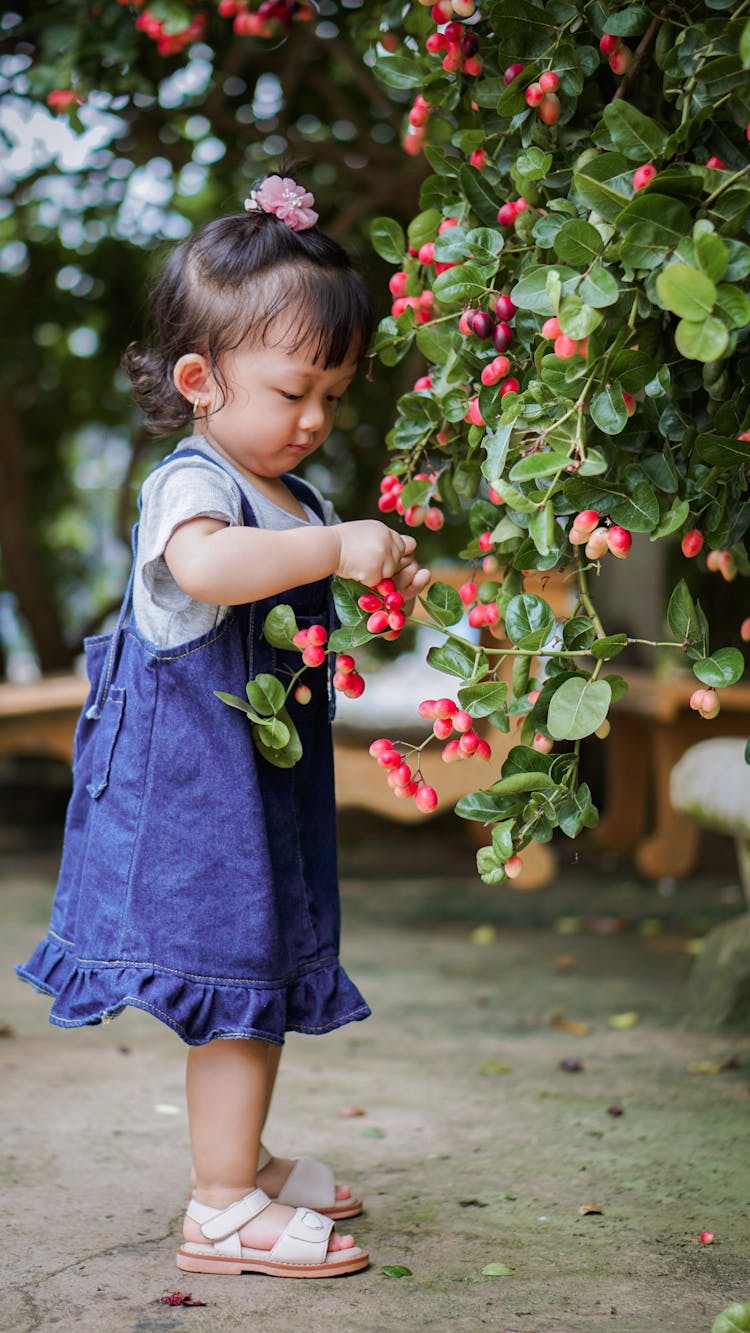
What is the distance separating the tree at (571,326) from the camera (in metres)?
1.32

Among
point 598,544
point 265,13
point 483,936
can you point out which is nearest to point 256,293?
point 598,544

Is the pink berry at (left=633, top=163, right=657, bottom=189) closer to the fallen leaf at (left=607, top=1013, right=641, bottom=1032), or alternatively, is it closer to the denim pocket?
the denim pocket

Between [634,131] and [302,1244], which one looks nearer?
[634,131]

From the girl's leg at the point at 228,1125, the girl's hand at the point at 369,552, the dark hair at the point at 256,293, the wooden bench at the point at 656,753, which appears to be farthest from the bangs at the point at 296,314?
the wooden bench at the point at 656,753

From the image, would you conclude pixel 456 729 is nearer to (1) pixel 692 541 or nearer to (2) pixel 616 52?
(1) pixel 692 541

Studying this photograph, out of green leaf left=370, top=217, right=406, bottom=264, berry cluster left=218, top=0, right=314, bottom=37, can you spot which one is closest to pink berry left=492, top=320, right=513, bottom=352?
green leaf left=370, top=217, right=406, bottom=264

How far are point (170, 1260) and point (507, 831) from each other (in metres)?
0.82

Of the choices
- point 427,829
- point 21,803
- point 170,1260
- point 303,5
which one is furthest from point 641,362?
point 21,803

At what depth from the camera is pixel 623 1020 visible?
3184mm

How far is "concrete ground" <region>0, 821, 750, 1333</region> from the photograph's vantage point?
68.5 inches

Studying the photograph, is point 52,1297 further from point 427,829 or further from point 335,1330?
point 427,829

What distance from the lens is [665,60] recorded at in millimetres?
1437

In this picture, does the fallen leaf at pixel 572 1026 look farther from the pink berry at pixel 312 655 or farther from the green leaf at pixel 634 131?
the green leaf at pixel 634 131

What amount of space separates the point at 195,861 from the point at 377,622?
0.43 metres
